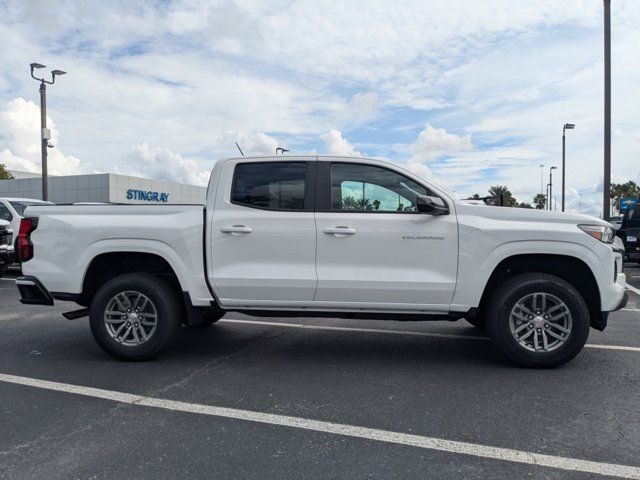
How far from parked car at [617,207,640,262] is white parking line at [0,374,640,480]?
37.5ft

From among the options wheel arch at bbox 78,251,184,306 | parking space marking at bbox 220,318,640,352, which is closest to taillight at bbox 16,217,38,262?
wheel arch at bbox 78,251,184,306

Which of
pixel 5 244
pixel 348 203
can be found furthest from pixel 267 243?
pixel 5 244

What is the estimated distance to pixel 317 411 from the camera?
3811 millimetres

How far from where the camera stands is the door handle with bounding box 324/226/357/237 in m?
4.78

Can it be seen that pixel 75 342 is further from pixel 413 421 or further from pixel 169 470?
pixel 413 421

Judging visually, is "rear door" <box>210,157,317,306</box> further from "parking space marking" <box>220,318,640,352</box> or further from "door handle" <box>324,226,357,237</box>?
"parking space marking" <box>220,318,640,352</box>

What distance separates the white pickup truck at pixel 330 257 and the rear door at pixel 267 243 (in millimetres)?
10

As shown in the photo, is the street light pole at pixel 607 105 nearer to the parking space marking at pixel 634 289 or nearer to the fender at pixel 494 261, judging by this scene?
the parking space marking at pixel 634 289

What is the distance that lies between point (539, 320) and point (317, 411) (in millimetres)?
2235

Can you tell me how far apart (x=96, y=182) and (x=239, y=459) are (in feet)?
133

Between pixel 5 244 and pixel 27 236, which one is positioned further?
pixel 5 244

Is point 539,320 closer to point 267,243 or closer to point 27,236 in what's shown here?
point 267,243

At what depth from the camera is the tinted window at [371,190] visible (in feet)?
16.0

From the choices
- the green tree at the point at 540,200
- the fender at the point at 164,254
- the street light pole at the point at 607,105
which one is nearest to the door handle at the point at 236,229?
the fender at the point at 164,254
